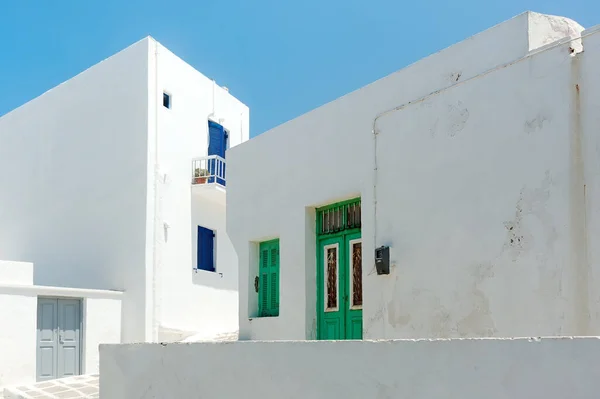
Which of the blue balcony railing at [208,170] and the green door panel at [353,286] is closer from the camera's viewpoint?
the green door panel at [353,286]

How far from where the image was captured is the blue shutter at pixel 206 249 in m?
17.7

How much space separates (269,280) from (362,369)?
6256 millimetres

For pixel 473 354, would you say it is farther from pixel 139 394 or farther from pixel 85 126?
pixel 85 126

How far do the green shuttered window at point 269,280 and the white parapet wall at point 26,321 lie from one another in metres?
5.34

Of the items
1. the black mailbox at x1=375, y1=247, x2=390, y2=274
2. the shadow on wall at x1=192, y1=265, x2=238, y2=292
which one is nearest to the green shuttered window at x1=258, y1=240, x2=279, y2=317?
the black mailbox at x1=375, y1=247, x2=390, y2=274

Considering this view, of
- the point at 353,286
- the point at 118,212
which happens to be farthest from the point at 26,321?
the point at 353,286

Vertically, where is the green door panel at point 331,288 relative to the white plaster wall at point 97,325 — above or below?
above

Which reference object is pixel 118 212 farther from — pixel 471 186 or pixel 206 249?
pixel 471 186

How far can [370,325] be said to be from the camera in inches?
348

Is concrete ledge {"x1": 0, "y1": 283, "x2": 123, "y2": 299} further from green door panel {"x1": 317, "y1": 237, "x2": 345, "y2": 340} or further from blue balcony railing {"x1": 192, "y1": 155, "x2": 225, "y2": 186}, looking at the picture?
green door panel {"x1": 317, "y1": 237, "x2": 345, "y2": 340}

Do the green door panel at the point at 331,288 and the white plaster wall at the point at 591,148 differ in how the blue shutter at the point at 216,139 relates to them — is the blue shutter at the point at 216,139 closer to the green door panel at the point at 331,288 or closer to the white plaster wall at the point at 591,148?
the green door panel at the point at 331,288

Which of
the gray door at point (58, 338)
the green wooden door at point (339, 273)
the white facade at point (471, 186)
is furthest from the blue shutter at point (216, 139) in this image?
the white facade at point (471, 186)

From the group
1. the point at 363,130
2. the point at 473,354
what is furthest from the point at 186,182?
the point at 473,354

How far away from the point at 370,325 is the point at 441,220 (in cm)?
177
